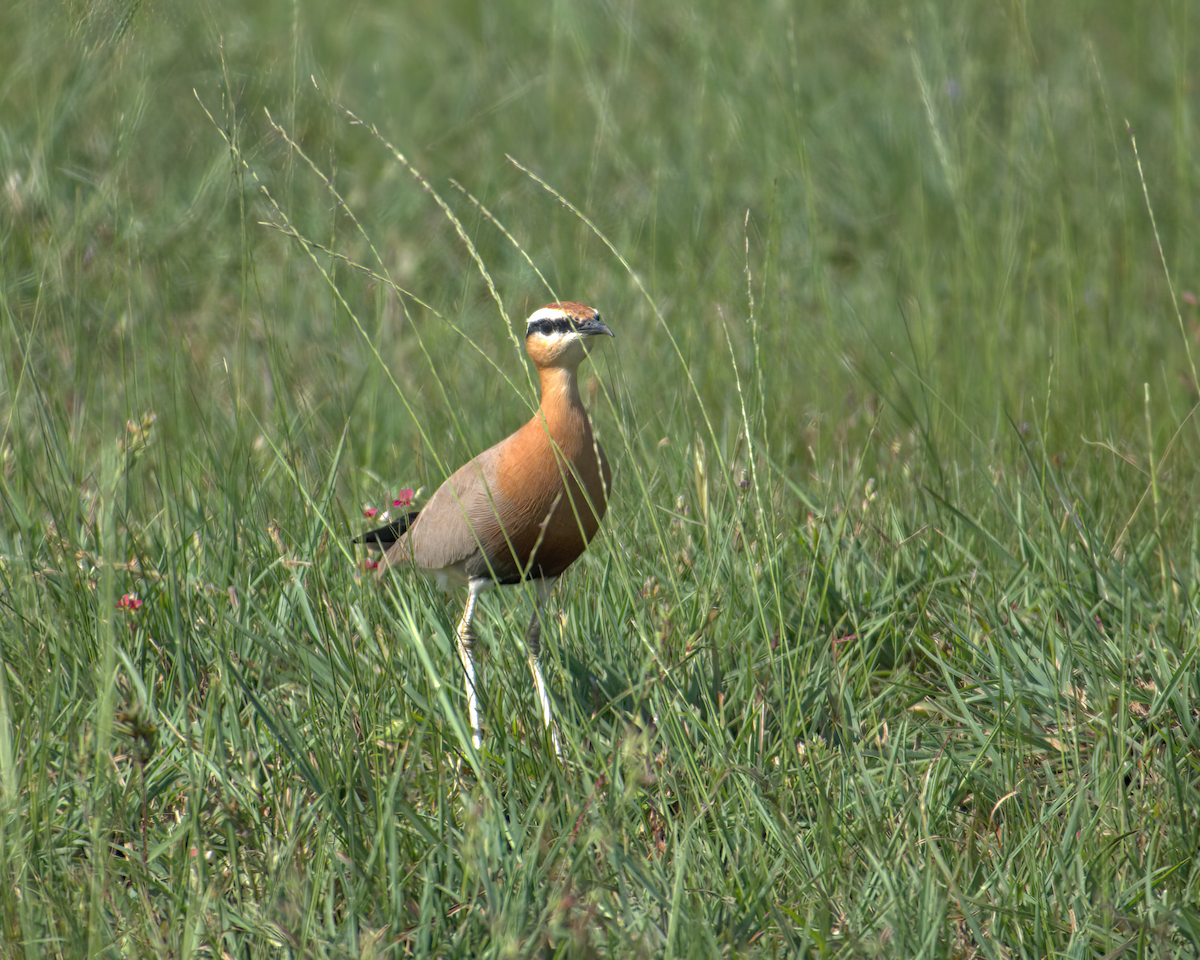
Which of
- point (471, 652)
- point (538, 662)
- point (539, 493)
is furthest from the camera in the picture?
point (471, 652)

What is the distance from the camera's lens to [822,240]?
667 cm

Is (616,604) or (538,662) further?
(616,604)

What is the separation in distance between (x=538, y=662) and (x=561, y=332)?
3.01ft

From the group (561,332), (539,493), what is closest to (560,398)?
(561,332)

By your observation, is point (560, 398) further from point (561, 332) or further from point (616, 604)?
point (616, 604)

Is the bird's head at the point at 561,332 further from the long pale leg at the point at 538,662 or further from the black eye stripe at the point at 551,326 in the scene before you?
the long pale leg at the point at 538,662

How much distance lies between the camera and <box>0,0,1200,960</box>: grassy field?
7.71 feet

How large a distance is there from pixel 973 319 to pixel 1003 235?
39 cm

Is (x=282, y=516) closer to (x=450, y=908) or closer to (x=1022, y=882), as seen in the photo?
(x=450, y=908)

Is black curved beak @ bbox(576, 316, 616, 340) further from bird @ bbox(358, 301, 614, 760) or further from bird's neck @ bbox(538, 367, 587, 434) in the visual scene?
bird's neck @ bbox(538, 367, 587, 434)

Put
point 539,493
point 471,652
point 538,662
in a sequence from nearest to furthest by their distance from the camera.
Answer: point 538,662 → point 539,493 → point 471,652

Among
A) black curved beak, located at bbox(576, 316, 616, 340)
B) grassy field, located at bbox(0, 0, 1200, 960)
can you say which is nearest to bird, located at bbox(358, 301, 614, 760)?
black curved beak, located at bbox(576, 316, 616, 340)

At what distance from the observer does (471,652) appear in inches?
131

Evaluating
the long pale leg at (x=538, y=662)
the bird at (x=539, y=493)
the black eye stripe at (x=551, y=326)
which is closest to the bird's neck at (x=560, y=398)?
the bird at (x=539, y=493)
